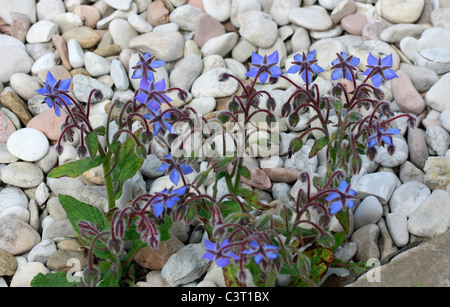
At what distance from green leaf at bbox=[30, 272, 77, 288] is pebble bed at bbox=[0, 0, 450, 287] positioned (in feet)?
0.83

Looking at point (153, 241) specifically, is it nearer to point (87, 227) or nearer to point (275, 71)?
point (87, 227)

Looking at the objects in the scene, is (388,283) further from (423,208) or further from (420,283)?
(423,208)

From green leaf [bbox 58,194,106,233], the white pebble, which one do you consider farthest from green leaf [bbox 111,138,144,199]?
the white pebble

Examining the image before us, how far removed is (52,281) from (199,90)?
1.63m

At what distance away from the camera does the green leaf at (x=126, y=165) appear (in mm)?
2960

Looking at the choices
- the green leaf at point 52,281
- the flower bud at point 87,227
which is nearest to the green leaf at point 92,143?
the flower bud at point 87,227

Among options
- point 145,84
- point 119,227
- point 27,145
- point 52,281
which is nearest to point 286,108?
point 145,84

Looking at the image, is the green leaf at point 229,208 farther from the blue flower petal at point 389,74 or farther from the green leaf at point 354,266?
the blue flower petal at point 389,74

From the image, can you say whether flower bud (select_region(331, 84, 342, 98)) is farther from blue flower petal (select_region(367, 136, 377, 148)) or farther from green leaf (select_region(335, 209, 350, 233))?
green leaf (select_region(335, 209, 350, 233))

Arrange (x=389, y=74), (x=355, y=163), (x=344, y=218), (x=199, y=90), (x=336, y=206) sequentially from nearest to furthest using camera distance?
(x=336, y=206) < (x=355, y=163) < (x=389, y=74) < (x=344, y=218) < (x=199, y=90)

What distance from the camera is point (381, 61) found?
280 cm

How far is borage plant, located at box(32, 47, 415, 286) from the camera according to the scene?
7.88 ft

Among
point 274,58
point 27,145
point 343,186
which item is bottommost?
point 27,145

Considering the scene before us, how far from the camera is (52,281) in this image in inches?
109
